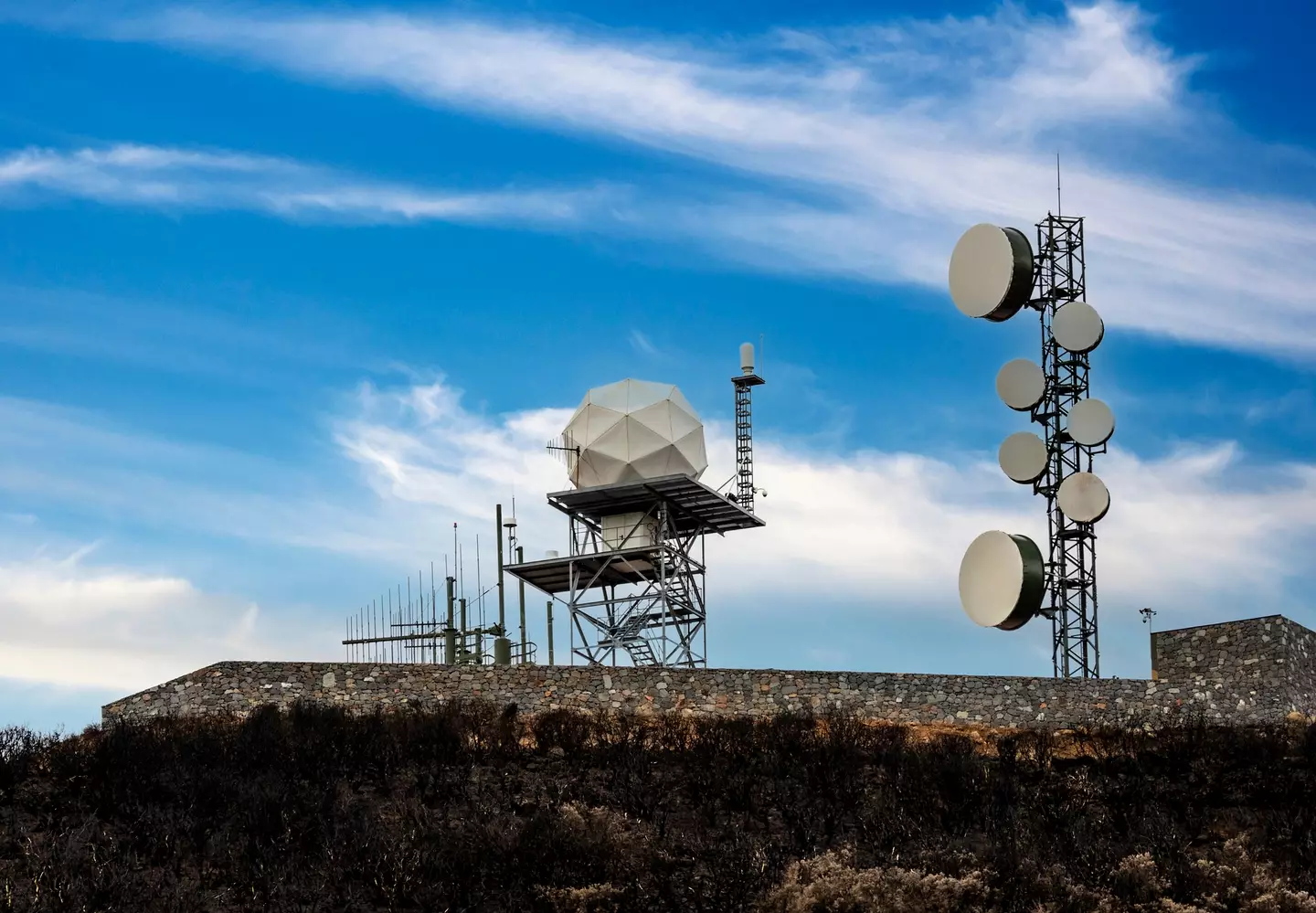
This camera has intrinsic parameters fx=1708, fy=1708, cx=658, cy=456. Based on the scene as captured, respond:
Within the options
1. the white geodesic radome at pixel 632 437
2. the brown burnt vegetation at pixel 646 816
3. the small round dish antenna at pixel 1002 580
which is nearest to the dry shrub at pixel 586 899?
the brown burnt vegetation at pixel 646 816

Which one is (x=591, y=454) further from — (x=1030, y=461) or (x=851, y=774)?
(x=851, y=774)

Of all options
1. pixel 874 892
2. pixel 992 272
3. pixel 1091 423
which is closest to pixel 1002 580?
pixel 1091 423

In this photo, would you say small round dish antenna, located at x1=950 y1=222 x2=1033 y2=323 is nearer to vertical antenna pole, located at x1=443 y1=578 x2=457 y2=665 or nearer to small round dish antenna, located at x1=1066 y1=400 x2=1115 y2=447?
small round dish antenna, located at x1=1066 y1=400 x2=1115 y2=447

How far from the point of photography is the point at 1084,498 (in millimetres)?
38438

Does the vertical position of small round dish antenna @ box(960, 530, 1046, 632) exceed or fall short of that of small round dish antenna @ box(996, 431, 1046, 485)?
it falls short

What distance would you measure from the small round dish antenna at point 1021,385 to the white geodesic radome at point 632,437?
31.6ft

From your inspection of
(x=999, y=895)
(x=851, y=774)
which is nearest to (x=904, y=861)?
(x=999, y=895)

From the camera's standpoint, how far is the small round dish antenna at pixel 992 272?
3919 cm

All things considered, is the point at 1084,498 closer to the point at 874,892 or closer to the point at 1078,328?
the point at 1078,328

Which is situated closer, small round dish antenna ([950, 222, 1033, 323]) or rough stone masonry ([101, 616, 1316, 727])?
rough stone masonry ([101, 616, 1316, 727])

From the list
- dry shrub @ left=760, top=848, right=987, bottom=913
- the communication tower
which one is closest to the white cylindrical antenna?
the communication tower

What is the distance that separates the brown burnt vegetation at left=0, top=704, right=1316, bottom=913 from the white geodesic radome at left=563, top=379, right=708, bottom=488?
14.6 meters

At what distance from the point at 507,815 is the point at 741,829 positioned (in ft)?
11.8

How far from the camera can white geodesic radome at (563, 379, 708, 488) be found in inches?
1812
